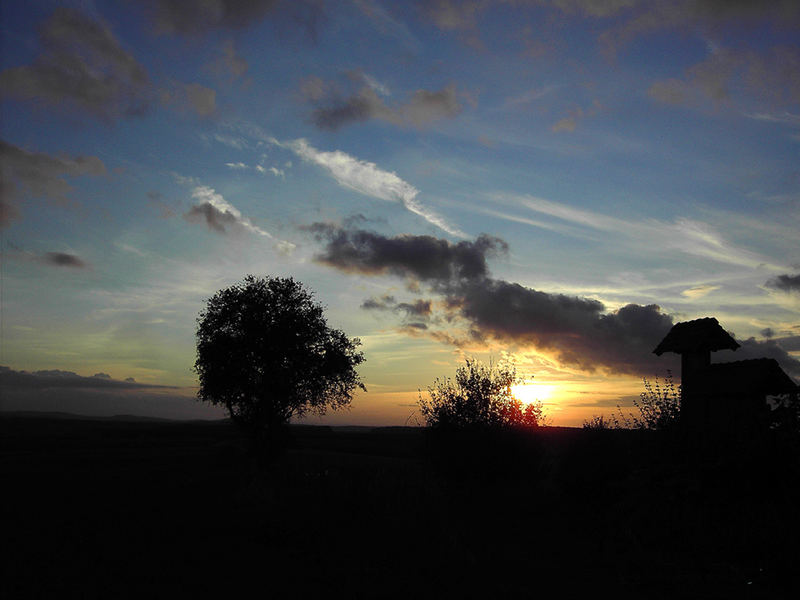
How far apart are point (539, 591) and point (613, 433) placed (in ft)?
44.1

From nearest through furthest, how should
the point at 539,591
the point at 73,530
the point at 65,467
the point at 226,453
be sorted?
1. the point at 539,591
2. the point at 73,530
3. the point at 65,467
4. the point at 226,453

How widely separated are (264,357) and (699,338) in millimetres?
29244

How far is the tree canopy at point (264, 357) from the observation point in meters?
43.1

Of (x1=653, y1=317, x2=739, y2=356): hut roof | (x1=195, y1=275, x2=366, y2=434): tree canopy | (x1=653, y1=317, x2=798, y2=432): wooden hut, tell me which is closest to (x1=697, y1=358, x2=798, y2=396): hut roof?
(x1=653, y1=317, x2=798, y2=432): wooden hut

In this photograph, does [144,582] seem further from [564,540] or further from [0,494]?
[0,494]

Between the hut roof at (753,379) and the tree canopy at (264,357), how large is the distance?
94.2 feet

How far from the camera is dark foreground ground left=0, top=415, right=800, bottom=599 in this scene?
1391 cm

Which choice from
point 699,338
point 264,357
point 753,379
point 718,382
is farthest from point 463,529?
point 264,357

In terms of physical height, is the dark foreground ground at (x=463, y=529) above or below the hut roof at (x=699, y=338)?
below

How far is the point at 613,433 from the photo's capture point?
26266 mm

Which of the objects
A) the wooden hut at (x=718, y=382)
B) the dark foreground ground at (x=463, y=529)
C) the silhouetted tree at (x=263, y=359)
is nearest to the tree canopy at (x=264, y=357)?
the silhouetted tree at (x=263, y=359)

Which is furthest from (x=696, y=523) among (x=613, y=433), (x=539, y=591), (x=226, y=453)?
(x=226, y=453)

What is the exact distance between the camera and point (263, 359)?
43438mm

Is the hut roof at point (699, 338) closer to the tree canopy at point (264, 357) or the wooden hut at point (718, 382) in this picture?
the wooden hut at point (718, 382)
